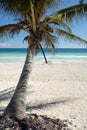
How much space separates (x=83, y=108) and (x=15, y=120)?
10.1ft

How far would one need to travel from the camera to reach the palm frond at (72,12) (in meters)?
8.55

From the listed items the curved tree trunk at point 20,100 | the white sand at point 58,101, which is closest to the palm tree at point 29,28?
the curved tree trunk at point 20,100

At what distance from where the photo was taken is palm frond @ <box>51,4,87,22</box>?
28.0 ft

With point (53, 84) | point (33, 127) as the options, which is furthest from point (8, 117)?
point (53, 84)

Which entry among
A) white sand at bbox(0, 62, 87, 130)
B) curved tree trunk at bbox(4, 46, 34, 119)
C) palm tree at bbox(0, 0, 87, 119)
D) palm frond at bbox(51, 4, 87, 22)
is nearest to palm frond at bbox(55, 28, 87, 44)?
palm tree at bbox(0, 0, 87, 119)

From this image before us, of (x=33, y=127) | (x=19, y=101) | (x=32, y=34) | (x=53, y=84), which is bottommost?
(x=53, y=84)

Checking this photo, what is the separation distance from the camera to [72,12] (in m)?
9.02

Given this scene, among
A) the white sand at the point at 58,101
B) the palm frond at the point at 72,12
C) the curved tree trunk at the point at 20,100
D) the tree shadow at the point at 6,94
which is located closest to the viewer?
the curved tree trunk at the point at 20,100

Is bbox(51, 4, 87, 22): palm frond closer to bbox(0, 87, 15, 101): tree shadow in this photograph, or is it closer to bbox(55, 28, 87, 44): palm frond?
bbox(55, 28, 87, 44): palm frond

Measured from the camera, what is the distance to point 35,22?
751 centimetres

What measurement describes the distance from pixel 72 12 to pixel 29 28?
213 cm

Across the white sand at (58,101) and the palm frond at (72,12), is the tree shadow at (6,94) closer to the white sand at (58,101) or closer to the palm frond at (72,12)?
the white sand at (58,101)

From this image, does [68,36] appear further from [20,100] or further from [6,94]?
[6,94]

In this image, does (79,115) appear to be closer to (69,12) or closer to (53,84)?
(69,12)
